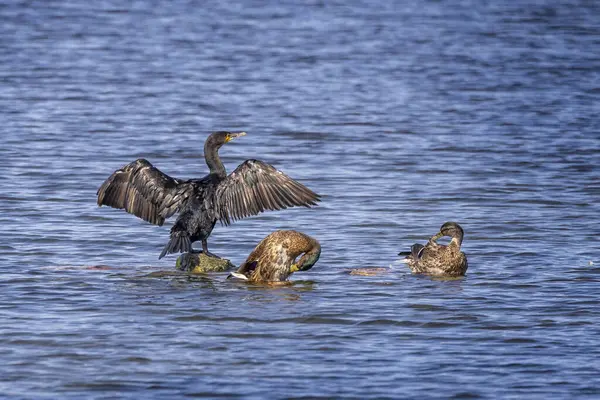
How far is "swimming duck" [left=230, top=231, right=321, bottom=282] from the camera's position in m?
11.5

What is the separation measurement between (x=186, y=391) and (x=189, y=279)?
11.9 feet

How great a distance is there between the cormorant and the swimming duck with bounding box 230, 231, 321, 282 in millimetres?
525

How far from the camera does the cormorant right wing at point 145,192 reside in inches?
491

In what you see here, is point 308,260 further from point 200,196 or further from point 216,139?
point 216,139

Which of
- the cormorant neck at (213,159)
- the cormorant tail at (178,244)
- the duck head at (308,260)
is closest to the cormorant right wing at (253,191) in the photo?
the cormorant tail at (178,244)

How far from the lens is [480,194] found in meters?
16.1

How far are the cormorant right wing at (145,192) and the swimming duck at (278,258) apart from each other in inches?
47.7

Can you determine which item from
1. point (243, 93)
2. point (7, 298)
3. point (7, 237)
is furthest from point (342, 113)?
point (7, 298)

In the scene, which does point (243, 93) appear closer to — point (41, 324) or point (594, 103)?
point (594, 103)

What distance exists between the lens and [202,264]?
1209 centimetres

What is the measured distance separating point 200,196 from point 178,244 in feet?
2.04

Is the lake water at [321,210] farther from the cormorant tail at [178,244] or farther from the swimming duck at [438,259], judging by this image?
the cormorant tail at [178,244]

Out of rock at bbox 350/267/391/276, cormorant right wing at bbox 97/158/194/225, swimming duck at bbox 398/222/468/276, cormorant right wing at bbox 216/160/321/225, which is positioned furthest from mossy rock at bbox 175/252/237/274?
swimming duck at bbox 398/222/468/276

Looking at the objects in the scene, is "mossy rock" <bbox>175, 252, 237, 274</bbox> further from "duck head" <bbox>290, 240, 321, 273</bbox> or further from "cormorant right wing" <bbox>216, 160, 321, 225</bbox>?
"duck head" <bbox>290, 240, 321, 273</bbox>
